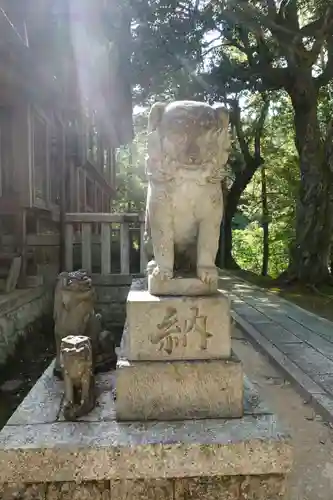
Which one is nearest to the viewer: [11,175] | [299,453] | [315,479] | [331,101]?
[315,479]

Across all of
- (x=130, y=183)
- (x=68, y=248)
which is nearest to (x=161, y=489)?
(x=68, y=248)

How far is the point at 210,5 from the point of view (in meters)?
8.38

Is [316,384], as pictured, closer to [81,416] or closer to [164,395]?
[164,395]

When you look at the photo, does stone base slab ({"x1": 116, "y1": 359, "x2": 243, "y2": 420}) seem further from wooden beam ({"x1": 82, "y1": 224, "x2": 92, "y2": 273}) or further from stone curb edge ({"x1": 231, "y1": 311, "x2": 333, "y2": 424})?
wooden beam ({"x1": 82, "y1": 224, "x2": 92, "y2": 273})

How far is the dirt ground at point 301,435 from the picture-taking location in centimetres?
230

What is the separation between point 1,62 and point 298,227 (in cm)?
Answer: 666

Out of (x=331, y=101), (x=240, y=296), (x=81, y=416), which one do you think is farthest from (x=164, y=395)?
(x=331, y=101)

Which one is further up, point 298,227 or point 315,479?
point 298,227

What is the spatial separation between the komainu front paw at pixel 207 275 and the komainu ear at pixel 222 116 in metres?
0.79

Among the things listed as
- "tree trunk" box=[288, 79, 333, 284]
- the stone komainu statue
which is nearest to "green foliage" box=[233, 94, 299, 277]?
"tree trunk" box=[288, 79, 333, 284]

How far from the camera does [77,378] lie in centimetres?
243

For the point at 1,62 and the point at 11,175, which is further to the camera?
the point at 11,175

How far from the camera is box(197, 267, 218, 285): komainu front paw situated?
2.47 metres

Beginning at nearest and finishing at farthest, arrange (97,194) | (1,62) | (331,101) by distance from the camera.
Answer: (1,62) → (331,101) → (97,194)
